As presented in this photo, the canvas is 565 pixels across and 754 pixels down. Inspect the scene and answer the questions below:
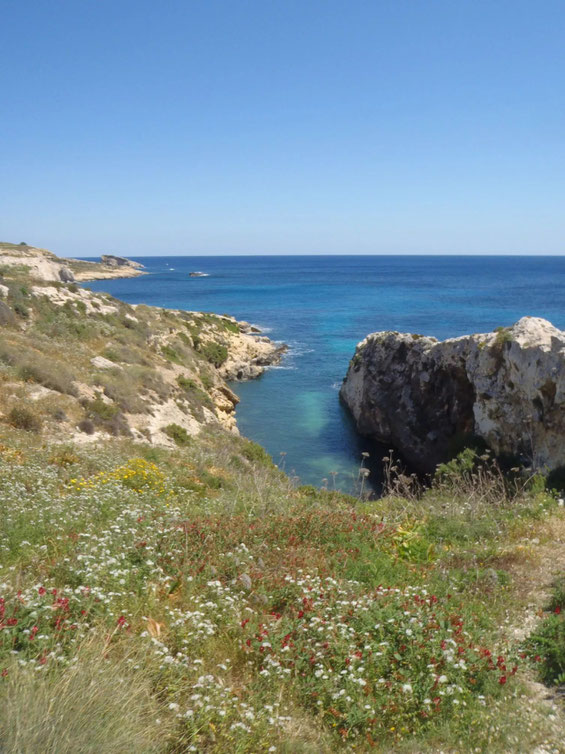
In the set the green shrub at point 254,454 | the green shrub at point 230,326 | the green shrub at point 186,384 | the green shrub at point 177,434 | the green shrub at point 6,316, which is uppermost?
the green shrub at point 6,316

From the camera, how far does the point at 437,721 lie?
3.99 meters

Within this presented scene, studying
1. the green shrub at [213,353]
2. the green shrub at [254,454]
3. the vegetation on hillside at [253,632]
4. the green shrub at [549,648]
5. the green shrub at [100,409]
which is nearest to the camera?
the vegetation on hillside at [253,632]

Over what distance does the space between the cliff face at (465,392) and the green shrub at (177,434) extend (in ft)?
40.0

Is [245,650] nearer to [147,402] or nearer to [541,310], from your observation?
[147,402]

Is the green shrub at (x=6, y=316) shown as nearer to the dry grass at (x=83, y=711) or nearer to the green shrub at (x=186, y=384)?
the green shrub at (x=186, y=384)

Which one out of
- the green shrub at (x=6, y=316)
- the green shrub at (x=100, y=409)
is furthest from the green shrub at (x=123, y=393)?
the green shrub at (x=6, y=316)

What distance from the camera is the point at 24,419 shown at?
44.4ft

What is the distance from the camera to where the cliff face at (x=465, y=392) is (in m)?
17.4

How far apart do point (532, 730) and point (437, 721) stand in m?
0.76

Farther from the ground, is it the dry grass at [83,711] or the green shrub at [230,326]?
the green shrub at [230,326]

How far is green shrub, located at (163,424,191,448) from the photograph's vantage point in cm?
1836

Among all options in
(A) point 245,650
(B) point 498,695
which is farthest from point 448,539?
(A) point 245,650

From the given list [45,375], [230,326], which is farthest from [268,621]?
[230,326]

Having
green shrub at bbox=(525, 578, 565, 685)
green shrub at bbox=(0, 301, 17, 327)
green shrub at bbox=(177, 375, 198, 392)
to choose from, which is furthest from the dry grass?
green shrub at bbox=(0, 301, 17, 327)
